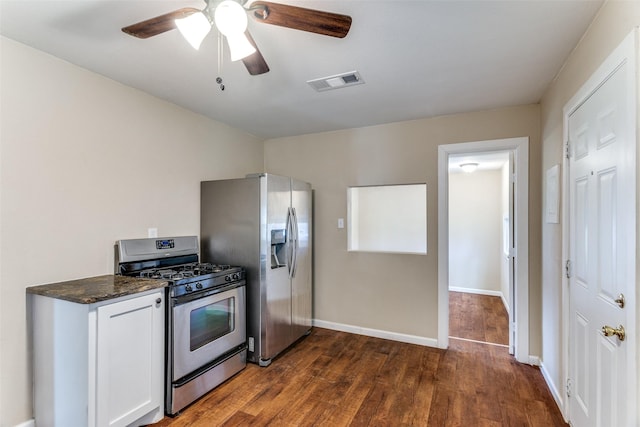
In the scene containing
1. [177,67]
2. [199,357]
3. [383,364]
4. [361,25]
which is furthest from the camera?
[383,364]

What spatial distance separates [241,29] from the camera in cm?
128

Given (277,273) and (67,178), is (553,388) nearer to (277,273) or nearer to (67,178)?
(277,273)

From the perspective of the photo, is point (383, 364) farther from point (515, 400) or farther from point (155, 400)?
point (155, 400)

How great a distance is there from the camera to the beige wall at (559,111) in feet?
4.66

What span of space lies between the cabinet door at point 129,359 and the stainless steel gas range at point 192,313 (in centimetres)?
10

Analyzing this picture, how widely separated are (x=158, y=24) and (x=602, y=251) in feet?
7.95

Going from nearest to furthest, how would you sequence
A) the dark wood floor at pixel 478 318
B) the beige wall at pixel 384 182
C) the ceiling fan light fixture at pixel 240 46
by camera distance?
the ceiling fan light fixture at pixel 240 46 < the beige wall at pixel 384 182 < the dark wood floor at pixel 478 318

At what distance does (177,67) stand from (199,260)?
70.9 inches

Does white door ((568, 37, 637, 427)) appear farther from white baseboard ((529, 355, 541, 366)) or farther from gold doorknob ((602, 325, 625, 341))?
white baseboard ((529, 355, 541, 366))

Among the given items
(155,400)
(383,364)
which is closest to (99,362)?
(155,400)

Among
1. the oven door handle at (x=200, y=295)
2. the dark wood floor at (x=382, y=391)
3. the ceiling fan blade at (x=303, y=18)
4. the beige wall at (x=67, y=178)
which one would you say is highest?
the ceiling fan blade at (x=303, y=18)

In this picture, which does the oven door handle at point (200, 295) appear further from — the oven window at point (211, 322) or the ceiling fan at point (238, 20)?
the ceiling fan at point (238, 20)

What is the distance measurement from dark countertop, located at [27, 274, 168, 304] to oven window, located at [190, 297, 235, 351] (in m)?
0.44

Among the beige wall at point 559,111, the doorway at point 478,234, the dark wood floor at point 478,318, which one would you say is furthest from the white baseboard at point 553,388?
the doorway at point 478,234
